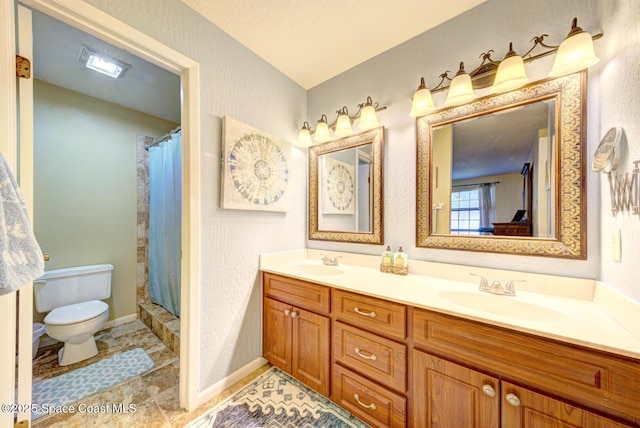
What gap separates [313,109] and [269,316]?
1.89 metres

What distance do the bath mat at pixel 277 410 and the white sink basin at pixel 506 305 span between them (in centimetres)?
90

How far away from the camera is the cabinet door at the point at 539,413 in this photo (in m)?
0.71

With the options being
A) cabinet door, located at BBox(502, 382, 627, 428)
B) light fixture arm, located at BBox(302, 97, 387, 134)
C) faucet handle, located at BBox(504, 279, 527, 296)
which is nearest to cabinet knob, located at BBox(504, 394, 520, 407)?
cabinet door, located at BBox(502, 382, 627, 428)

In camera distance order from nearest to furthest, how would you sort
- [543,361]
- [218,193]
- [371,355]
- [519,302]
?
[543,361], [519,302], [371,355], [218,193]

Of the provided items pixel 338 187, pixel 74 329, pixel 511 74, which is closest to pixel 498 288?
pixel 511 74

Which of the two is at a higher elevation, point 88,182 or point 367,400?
point 88,182

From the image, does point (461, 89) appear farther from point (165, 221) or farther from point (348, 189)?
point (165, 221)

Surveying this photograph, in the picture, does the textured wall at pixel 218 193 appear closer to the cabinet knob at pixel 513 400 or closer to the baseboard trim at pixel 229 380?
the baseboard trim at pixel 229 380

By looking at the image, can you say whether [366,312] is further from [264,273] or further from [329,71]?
[329,71]

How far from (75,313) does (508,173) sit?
330 centimetres

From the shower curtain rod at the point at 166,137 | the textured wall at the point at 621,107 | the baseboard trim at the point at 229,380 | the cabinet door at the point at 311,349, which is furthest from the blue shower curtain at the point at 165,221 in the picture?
the textured wall at the point at 621,107

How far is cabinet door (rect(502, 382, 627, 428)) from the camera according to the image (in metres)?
0.71

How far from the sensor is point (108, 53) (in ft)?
5.36

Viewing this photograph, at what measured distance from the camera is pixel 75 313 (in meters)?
Result: 1.81
